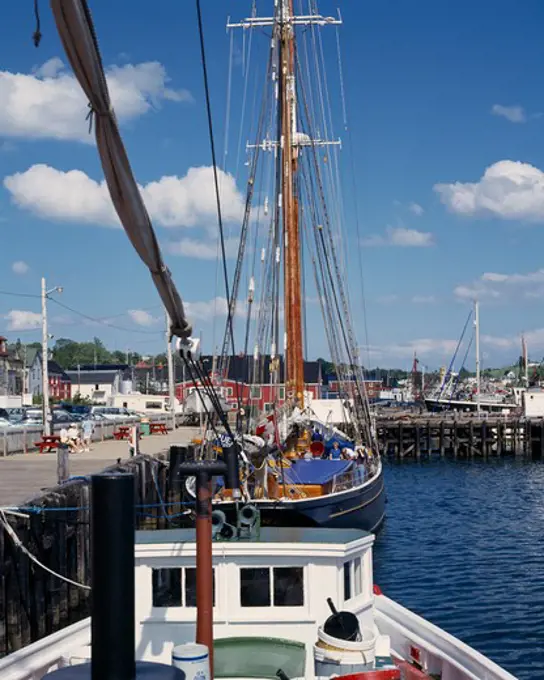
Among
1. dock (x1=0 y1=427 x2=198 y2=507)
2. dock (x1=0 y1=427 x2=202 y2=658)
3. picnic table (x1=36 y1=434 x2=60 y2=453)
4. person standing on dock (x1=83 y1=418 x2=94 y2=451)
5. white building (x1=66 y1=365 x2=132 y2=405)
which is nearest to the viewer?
dock (x1=0 y1=427 x2=202 y2=658)

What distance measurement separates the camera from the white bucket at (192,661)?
23.1ft

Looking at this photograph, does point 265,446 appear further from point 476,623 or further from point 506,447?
point 506,447

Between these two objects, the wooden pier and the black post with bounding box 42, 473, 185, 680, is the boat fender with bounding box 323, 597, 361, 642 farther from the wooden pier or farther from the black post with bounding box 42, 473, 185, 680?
the wooden pier

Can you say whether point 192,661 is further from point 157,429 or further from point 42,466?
point 157,429

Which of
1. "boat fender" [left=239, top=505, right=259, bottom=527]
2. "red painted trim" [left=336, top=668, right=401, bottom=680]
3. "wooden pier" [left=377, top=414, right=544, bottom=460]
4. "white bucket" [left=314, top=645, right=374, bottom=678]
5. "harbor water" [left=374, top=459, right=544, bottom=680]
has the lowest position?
"harbor water" [left=374, top=459, right=544, bottom=680]

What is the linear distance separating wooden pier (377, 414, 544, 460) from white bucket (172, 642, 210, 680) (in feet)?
216

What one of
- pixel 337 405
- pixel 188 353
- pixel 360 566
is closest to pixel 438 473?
pixel 337 405

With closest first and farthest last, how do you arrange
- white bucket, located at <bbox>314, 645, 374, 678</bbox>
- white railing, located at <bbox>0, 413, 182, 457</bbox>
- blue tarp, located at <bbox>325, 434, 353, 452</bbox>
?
white bucket, located at <bbox>314, 645, 374, 678</bbox> → blue tarp, located at <bbox>325, 434, 353, 452</bbox> → white railing, located at <bbox>0, 413, 182, 457</bbox>

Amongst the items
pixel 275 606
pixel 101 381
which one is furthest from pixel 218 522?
pixel 101 381

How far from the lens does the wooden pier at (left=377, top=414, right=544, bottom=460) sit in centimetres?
7306

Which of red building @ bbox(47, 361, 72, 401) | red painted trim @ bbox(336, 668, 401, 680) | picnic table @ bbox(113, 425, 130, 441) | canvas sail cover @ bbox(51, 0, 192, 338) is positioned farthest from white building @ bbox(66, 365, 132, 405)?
canvas sail cover @ bbox(51, 0, 192, 338)

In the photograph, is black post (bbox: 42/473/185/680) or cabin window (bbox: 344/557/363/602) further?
cabin window (bbox: 344/557/363/602)

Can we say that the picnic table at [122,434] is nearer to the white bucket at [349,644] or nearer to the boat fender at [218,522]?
the boat fender at [218,522]

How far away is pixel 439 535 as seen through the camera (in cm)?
3491
